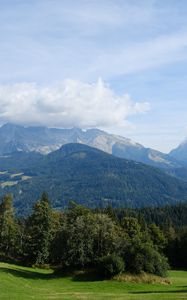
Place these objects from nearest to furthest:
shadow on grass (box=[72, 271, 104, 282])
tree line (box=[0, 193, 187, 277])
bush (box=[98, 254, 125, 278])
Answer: bush (box=[98, 254, 125, 278]), shadow on grass (box=[72, 271, 104, 282]), tree line (box=[0, 193, 187, 277])

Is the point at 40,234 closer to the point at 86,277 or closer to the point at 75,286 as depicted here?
the point at 86,277

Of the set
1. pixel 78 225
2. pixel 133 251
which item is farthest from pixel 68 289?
pixel 78 225

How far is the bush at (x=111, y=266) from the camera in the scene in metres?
69.2

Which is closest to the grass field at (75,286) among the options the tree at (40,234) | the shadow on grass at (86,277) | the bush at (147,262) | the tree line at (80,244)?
the shadow on grass at (86,277)

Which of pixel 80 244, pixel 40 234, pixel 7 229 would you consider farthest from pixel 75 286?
pixel 7 229

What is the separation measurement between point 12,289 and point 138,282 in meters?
24.7

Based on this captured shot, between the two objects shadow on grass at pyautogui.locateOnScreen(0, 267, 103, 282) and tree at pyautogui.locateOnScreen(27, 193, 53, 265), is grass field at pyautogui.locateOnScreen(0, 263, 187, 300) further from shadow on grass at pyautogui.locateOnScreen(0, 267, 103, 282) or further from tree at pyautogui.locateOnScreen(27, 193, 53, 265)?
tree at pyautogui.locateOnScreen(27, 193, 53, 265)

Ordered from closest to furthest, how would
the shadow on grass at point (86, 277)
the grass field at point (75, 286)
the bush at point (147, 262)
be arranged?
the grass field at point (75, 286), the shadow on grass at point (86, 277), the bush at point (147, 262)

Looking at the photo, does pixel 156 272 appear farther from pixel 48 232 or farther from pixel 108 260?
pixel 48 232

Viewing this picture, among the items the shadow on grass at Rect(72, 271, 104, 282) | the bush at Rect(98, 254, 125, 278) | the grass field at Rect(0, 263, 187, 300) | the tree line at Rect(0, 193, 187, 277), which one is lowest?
the grass field at Rect(0, 263, 187, 300)

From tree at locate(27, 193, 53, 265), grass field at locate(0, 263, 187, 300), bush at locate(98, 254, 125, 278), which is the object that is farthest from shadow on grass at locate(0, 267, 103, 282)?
tree at locate(27, 193, 53, 265)

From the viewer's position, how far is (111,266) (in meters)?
69.2

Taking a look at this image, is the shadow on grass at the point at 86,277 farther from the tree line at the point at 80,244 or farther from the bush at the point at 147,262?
the bush at the point at 147,262

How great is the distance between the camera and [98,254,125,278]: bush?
6925 centimetres
